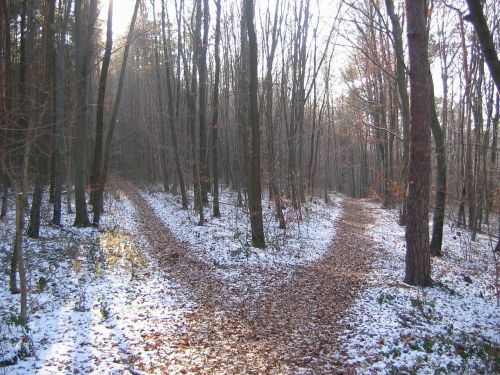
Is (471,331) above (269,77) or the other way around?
the other way around

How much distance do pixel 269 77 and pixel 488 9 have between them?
29.4 ft

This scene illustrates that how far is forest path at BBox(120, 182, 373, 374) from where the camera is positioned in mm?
5019

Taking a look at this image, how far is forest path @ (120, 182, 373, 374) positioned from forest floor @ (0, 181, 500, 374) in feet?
0.08

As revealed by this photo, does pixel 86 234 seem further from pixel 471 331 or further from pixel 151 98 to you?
pixel 151 98

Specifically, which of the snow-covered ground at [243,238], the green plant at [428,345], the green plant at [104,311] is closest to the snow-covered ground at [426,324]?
the green plant at [428,345]

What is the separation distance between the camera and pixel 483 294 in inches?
312

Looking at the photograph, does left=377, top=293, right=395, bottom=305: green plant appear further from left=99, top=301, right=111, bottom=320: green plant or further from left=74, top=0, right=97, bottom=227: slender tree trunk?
left=74, top=0, right=97, bottom=227: slender tree trunk

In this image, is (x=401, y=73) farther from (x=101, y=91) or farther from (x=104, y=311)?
(x=104, y=311)

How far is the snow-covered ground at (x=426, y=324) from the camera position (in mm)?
4789

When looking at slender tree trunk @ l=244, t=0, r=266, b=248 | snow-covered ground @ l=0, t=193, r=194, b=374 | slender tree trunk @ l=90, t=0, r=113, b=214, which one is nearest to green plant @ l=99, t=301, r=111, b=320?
snow-covered ground @ l=0, t=193, r=194, b=374

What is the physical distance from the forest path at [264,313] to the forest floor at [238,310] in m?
0.03

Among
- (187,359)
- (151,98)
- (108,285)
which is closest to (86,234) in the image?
(108,285)

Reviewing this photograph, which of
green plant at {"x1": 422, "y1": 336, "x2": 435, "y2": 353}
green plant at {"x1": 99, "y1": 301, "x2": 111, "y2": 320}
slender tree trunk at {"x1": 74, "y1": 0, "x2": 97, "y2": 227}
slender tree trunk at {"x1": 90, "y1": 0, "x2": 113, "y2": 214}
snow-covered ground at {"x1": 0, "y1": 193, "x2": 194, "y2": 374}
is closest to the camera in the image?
snow-covered ground at {"x1": 0, "y1": 193, "x2": 194, "y2": 374}

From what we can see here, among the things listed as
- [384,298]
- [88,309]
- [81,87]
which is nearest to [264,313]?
[384,298]
